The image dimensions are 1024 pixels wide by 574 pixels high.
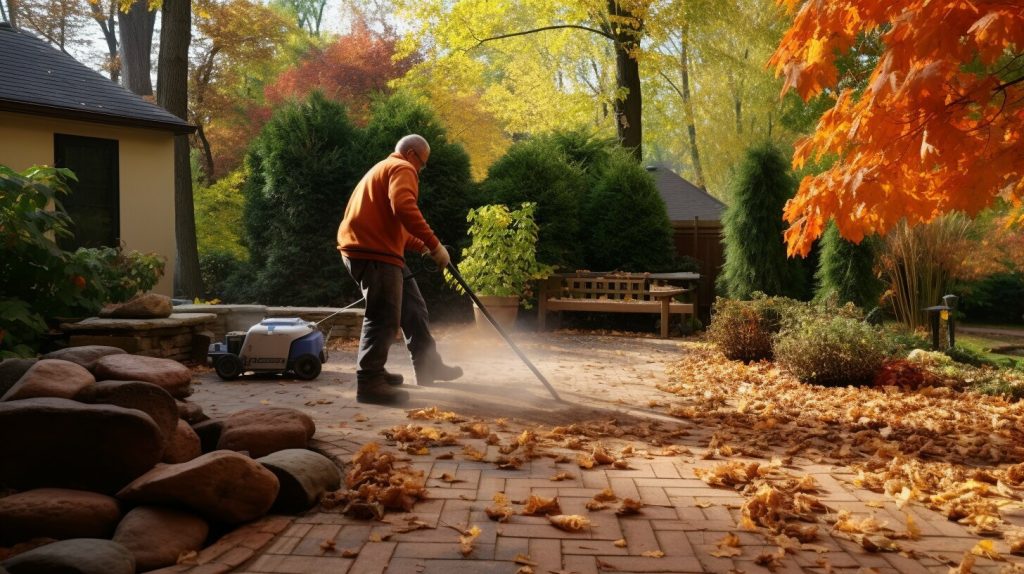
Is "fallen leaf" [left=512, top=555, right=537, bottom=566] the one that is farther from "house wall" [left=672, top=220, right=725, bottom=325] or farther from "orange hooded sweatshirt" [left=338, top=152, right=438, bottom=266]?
"house wall" [left=672, top=220, right=725, bottom=325]

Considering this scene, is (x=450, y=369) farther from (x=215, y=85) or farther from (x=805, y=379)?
(x=215, y=85)

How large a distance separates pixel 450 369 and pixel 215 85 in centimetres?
1736

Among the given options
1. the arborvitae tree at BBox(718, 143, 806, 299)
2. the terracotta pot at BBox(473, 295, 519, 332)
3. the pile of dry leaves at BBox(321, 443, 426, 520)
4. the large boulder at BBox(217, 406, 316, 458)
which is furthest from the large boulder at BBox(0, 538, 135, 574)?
the arborvitae tree at BBox(718, 143, 806, 299)

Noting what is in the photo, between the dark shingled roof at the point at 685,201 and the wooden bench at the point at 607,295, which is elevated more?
the dark shingled roof at the point at 685,201

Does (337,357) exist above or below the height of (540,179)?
below

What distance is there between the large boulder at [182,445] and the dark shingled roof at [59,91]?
21.6 ft

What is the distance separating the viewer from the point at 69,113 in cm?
848

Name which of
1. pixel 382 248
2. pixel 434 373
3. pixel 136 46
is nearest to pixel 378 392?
pixel 434 373

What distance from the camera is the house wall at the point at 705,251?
475 inches

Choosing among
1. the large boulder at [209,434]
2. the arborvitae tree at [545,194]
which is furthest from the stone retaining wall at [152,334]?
the arborvitae tree at [545,194]

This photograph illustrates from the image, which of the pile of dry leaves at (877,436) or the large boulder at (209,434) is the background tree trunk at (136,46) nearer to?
the pile of dry leaves at (877,436)

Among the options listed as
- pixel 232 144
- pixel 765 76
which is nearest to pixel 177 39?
pixel 232 144

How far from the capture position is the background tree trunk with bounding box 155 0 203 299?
11938 mm

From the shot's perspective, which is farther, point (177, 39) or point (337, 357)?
point (177, 39)
